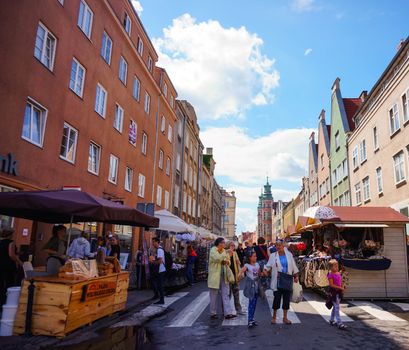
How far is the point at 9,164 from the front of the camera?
11.1 m

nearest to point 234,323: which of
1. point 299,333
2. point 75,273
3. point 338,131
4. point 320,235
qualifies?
point 299,333

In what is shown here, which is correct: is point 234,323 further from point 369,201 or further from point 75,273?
point 369,201

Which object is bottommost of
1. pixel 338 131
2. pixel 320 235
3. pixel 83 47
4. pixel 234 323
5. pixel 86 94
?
pixel 234 323

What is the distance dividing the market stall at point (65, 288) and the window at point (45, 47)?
6536 mm

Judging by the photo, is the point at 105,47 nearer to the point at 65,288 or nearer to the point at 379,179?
the point at 65,288

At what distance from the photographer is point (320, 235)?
49.4ft

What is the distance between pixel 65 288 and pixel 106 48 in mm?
15345

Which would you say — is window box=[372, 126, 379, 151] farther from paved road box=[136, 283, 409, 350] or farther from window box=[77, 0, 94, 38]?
window box=[77, 0, 94, 38]

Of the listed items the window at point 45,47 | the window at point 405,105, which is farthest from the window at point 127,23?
the window at point 405,105

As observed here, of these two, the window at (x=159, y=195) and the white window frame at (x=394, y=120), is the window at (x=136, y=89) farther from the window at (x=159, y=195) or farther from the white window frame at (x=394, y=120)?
the white window frame at (x=394, y=120)

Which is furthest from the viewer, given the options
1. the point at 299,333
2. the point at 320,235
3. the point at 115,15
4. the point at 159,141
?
Answer: the point at 159,141

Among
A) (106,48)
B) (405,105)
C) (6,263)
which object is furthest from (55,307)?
(405,105)

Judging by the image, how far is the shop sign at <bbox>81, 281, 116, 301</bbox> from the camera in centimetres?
750

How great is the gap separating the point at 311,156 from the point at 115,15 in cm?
3304
